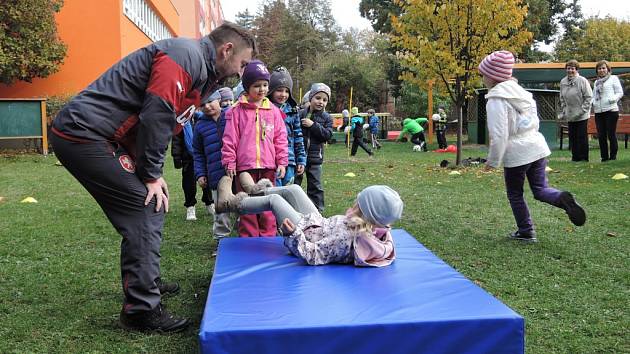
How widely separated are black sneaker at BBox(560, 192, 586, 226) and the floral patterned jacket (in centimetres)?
243

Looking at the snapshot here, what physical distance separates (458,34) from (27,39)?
1278 centimetres

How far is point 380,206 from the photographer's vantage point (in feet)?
12.4

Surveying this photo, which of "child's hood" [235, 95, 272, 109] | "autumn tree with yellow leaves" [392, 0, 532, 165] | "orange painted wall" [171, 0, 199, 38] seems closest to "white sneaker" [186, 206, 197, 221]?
"child's hood" [235, 95, 272, 109]

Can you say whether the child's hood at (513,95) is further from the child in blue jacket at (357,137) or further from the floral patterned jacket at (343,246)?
the child in blue jacket at (357,137)

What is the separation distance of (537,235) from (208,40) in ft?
13.6

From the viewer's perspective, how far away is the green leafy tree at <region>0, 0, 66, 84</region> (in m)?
18.0

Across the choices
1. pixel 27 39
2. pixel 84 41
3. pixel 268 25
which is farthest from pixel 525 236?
pixel 268 25

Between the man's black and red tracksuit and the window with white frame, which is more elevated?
the window with white frame

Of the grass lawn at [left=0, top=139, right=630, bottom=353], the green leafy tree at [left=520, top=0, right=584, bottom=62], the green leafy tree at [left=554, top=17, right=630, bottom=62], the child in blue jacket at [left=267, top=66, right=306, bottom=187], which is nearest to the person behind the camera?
the grass lawn at [left=0, top=139, right=630, bottom=353]

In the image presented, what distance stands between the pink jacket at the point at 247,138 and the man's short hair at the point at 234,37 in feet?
5.36

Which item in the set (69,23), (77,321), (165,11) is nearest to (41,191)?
(77,321)

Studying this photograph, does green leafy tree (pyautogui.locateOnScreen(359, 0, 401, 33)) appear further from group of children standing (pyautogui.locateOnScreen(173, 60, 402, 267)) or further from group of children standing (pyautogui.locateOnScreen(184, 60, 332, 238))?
group of children standing (pyautogui.locateOnScreen(184, 60, 332, 238))

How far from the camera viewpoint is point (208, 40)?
3.78m

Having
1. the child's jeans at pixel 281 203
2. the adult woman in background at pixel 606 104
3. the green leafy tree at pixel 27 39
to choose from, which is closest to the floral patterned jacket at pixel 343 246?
the child's jeans at pixel 281 203
